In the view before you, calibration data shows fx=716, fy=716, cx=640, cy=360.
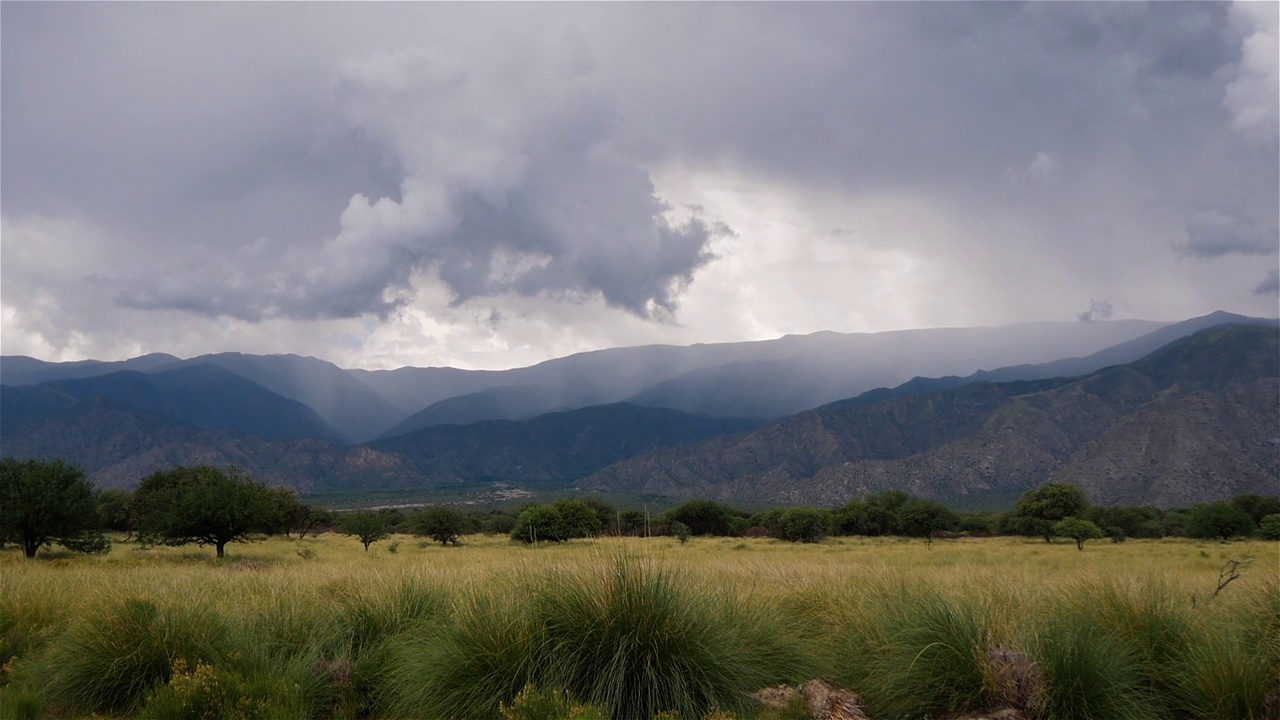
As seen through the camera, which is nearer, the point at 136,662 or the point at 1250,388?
the point at 136,662

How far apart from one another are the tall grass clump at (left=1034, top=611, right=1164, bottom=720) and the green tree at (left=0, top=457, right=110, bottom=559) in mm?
35707

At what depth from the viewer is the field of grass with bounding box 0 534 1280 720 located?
6.81 meters

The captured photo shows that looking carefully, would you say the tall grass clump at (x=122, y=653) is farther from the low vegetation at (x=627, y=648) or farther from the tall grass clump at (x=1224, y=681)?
the tall grass clump at (x=1224, y=681)

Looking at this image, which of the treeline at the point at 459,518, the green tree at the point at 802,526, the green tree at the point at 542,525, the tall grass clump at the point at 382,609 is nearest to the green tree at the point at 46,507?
the treeline at the point at 459,518

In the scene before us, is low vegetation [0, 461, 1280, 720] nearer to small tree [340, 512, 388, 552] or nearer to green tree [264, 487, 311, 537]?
small tree [340, 512, 388, 552]

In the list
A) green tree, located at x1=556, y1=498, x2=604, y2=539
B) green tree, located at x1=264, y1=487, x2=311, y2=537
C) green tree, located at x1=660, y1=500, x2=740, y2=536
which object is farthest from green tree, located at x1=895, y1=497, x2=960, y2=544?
green tree, located at x1=264, y1=487, x2=311, y2=537

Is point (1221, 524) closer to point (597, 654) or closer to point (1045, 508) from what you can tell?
point (1045, 508)

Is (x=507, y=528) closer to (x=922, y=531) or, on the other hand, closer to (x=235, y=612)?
(x=922, y=531)

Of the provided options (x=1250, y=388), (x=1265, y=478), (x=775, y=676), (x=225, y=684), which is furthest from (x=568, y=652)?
(x=1250, y=388)

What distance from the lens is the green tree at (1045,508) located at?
62438 millimetres

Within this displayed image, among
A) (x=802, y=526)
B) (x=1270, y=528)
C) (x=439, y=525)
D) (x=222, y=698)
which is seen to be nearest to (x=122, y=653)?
(x=222, y=698)

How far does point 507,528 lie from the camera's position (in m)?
74.5

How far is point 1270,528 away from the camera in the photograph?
2071 inches

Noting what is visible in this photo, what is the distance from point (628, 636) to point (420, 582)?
16.1 ft
